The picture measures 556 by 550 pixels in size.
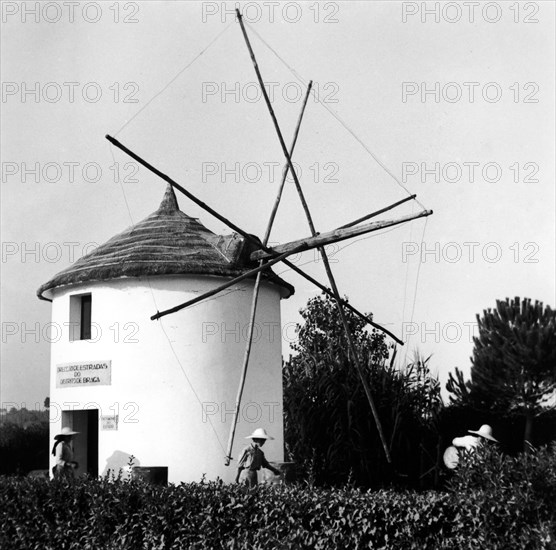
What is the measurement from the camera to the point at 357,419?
21.0 m

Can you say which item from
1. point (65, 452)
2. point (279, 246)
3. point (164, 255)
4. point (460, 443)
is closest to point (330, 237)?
point (279, 246)

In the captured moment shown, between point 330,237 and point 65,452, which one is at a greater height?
point 330,237

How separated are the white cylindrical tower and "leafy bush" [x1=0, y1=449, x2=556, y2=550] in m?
5.39

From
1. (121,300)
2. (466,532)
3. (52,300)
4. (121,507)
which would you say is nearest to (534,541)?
(466,532)

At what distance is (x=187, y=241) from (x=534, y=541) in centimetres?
1106

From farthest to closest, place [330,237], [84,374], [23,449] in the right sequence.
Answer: [23,449]
[84,374]
[330,237]

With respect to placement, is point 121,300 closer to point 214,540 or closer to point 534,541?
point 214,540

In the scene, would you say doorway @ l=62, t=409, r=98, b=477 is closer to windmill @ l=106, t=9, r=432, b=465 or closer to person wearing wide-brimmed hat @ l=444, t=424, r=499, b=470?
windmill @ l=106, t=9, r=432, b=465

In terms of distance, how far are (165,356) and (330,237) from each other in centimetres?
379

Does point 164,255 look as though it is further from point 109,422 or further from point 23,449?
point 23,449

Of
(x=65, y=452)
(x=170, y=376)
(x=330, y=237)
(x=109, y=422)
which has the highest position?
(x=330, y=237)

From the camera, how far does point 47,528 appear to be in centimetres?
1052

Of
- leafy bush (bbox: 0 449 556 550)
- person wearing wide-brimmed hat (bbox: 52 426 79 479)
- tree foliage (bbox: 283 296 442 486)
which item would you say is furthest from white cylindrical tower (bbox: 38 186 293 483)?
leafy bush (bbox: 0 449 556 550)

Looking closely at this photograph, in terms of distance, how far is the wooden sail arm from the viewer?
15.1 meters
